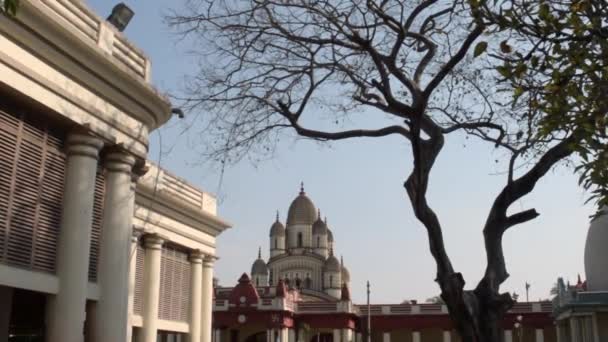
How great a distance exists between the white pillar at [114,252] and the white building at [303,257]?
58.8 m

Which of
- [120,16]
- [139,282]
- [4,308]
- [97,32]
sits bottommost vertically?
[4,308]

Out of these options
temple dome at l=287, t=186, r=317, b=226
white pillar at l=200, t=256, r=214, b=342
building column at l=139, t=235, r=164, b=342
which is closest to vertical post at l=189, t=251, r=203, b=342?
white pillar at l=200, t=256, r=214, b=342

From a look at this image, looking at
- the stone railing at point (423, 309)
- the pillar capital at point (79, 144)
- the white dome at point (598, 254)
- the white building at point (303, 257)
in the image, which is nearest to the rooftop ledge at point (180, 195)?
the pillar capital at point (79, 144)

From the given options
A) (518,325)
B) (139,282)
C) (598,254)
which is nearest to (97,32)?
(139,282)

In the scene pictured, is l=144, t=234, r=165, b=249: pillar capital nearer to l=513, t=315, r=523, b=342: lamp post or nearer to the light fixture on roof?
the light fixture on roof

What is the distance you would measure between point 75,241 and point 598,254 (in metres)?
28.4

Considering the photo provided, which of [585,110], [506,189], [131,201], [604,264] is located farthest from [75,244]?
[604,264]

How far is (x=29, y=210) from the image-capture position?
30.6 feet

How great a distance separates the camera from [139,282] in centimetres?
1717

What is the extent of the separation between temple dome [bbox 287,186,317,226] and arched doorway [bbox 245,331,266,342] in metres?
21.7

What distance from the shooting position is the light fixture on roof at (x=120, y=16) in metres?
12.1

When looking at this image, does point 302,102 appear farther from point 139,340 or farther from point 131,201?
point 139,340

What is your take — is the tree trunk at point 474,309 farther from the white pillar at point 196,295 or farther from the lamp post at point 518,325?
the lamp post at point 518,325

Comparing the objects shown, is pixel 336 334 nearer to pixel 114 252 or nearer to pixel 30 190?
pixel 114 252
